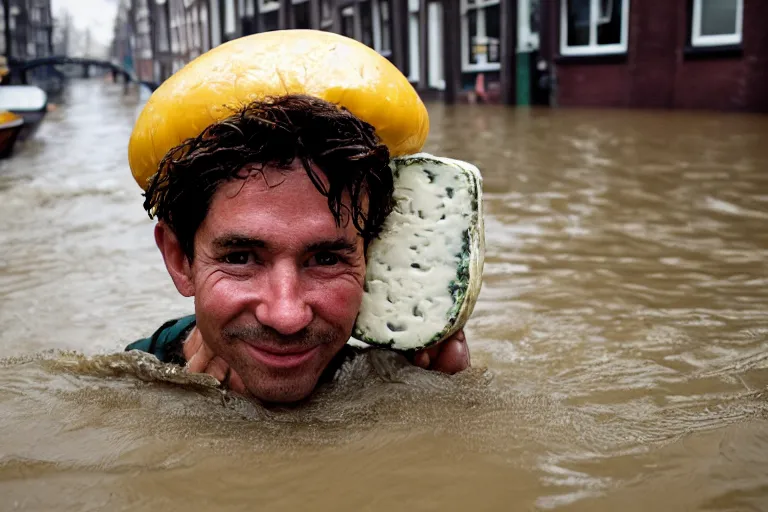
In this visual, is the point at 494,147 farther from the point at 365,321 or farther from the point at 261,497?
the point at 261,497

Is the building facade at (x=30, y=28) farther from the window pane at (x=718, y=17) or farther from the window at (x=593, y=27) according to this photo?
the window pane at (x=718, y=17)

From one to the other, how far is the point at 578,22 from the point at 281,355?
15236 mm

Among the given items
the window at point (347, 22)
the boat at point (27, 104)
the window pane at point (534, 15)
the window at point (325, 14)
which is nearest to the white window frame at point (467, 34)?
the window pane at point (534, 15)

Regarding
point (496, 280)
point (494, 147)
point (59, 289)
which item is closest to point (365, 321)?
point (496, 280)

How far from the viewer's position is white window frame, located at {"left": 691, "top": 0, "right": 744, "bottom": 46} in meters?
13.1

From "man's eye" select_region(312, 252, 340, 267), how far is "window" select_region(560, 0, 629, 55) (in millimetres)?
13771

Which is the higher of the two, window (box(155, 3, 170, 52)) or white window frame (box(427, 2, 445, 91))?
window (box(155, 3, 170, 52))

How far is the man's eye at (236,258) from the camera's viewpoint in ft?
7.48

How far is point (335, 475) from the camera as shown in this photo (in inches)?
82.7

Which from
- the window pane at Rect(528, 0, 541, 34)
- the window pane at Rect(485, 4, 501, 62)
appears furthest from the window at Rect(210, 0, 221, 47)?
the window pane at Rect(528, 0, 541, 34)

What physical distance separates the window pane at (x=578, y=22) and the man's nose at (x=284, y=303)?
15001 mm

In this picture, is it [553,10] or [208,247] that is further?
[553,10]

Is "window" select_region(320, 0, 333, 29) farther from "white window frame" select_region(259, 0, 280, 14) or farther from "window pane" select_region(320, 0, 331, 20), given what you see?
"white window frame" select_region(259, 0, 280, 14)

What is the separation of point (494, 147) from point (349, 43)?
8250mm
